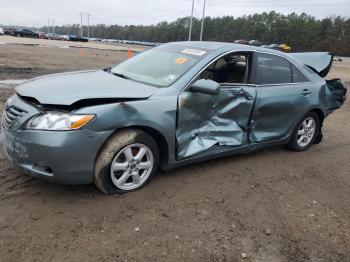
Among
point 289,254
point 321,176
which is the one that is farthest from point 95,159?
point 321,176

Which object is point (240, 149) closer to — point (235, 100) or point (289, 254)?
point (235, 100)

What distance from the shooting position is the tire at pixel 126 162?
3760mm

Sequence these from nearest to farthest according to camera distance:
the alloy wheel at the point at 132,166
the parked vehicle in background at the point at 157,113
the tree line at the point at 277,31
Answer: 1. the parked vehicle in background at the point at 157,113
2. the alloy wheel at the point at 132,166
3. the tree line at the point at 277,31

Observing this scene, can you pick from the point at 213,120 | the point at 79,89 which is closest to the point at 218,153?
the point at 213,120

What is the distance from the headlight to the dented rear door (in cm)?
116

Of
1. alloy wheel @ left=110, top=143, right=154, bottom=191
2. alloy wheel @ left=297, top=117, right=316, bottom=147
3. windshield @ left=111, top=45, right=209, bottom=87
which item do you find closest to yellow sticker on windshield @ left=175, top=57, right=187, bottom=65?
windshield @ left=111, top=45, right=209, bottom=87

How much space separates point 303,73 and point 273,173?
175 cm

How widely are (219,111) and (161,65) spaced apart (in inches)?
37.0

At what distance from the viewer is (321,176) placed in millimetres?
5289

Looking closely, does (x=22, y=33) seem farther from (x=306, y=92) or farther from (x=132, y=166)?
(x=132, y=166)

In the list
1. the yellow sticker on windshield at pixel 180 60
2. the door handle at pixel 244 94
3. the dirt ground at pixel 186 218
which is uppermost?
the yellow sticker on windshield at pixel 180 60

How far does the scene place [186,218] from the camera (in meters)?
3.74

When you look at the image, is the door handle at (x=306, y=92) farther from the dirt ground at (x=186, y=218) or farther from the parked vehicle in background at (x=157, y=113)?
the dirt ground at (x=186, y=218)

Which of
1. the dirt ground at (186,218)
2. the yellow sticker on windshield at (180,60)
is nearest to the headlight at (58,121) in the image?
the dirt ground at (186,218)
